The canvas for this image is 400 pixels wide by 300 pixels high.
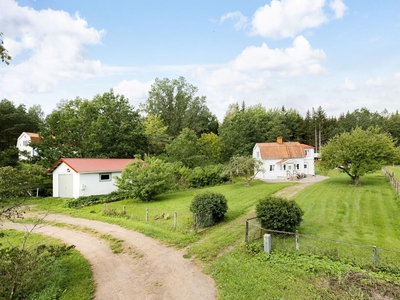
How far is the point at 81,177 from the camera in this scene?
2120cm

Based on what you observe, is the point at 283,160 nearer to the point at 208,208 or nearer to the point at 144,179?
the point at 144,179

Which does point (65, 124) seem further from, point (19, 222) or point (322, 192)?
point (322, 192)

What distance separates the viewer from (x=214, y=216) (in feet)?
42.9

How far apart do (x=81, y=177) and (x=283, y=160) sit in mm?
25346

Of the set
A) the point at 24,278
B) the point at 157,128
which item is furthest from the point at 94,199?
the point at 157,128

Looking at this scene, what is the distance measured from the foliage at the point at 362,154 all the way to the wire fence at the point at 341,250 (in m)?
16.8

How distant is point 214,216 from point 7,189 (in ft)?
29.5

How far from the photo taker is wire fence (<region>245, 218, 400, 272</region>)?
770 cm

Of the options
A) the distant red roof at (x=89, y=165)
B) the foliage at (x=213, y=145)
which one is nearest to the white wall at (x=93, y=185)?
the distant red roof at (x=89, y=165)

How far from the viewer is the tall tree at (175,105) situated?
159 feet

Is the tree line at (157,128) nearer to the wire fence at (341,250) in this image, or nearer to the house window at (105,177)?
the house window at (105,177)

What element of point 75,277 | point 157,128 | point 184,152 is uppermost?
point 157,128

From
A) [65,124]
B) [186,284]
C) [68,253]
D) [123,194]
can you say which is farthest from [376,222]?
[65,124]

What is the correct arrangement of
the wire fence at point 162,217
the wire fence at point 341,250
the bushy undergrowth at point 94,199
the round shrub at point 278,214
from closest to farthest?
the wire fence at point 341,250 < the round shrub at point 278,214 < the wire fence at point 162,217 < the bushy undergrowth at point 94,199
